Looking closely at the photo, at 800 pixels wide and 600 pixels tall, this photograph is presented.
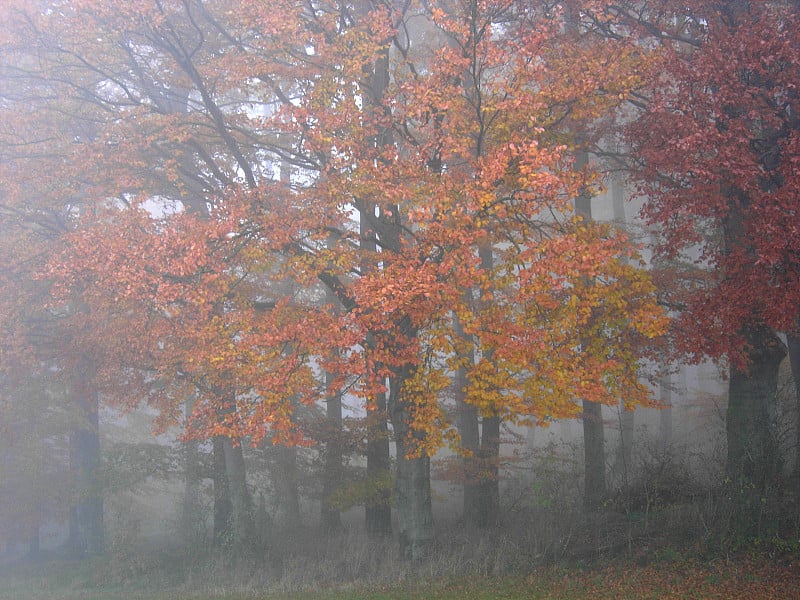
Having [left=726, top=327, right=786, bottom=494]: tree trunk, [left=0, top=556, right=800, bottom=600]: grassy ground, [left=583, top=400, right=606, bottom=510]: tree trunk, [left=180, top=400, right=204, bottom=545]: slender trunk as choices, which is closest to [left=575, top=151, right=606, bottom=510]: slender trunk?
[left=583, top=400, right=606, bottom=510]: tree trunk

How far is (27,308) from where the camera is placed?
16.7 metres

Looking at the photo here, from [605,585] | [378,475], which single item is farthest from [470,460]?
[605,585]

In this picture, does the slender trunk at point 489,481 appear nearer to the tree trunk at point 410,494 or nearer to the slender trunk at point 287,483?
the tree trunk at point 410,494

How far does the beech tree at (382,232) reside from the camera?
10.5 metres

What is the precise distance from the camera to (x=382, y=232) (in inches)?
502

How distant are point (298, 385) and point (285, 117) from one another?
4817 mm

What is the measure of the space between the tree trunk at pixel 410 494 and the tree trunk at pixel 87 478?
9510 millimetres

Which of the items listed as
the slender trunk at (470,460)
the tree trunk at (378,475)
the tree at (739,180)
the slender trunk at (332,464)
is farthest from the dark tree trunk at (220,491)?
the tree at (739,180)

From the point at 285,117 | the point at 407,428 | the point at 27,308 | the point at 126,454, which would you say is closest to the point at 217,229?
the point at 285,117

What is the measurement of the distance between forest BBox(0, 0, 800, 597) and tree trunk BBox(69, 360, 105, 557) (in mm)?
2588

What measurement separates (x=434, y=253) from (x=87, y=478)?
43.4ft

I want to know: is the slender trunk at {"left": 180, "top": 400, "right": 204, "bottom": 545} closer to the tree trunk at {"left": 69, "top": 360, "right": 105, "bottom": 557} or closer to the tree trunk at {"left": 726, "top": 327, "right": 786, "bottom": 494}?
the tree trunk at {"left": 69, "top": 360, "right": 105, "bottom": 557}

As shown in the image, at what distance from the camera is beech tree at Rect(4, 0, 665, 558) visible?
10.5m

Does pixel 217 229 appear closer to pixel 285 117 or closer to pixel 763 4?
pixel 285 117
